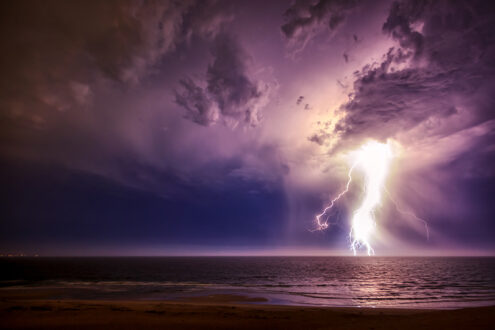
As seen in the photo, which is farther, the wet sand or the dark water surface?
the dark water surface

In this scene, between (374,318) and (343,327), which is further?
(374,318)

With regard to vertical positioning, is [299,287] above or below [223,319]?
below

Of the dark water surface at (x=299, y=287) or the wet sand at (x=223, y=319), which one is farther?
the dark water surface at (x=299, y=287)

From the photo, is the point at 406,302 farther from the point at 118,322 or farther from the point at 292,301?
the point at 118,322

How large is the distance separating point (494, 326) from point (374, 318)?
18.3 ft

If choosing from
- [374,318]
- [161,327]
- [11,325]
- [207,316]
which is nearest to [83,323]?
[11,325]

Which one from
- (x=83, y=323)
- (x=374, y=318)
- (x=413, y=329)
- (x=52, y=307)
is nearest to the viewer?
(x=413, y=329)

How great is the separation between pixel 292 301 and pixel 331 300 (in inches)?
151

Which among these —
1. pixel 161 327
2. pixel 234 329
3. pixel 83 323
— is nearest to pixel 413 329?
pixel 234 329

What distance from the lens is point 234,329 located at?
13.9 m

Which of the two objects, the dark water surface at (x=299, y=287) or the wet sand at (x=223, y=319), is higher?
the wet sand at (x=223, y=319)

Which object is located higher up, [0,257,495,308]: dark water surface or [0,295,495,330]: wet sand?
[0,295,495,330]: wet sand

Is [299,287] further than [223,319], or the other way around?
[299,287]

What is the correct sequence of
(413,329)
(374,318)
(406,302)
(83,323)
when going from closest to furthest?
(413,329), (83,323), (374,318), (406,302)
